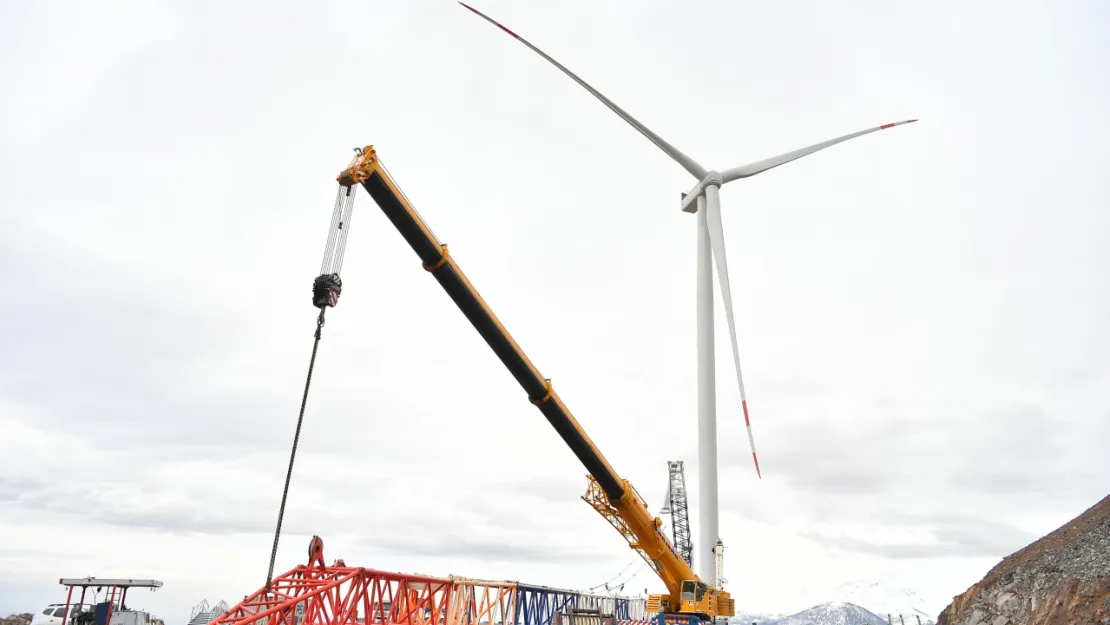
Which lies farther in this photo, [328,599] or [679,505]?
[679,505]

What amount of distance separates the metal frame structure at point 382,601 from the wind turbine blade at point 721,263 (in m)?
18.1

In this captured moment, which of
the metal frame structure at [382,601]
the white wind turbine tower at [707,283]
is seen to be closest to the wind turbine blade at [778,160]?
the white wind turbine tower at [707,283]

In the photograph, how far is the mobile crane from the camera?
32.0 meters

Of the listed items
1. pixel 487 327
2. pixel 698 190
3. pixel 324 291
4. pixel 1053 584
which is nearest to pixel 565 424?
pixel 487 327

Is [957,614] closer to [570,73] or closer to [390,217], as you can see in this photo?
[570,73]

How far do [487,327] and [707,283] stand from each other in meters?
22.6

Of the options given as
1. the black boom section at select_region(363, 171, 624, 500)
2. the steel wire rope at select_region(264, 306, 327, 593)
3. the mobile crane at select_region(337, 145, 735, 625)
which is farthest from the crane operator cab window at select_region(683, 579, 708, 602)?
the steel wire rope at select_region(264, 306, 327, 593)

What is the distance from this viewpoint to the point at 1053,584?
7319 centimetres

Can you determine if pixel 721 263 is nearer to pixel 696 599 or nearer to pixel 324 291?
pixel 696 599

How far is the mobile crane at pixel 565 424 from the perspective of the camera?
31984 mm

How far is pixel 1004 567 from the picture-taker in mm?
97312

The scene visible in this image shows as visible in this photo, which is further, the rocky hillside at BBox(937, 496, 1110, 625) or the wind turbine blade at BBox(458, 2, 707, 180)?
the rocky hillside at BBox(937, 496, 1110, 625)

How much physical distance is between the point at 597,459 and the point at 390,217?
19.9 metres

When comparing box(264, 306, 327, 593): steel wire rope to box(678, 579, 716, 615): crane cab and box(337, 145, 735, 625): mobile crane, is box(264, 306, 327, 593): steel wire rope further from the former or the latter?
box(678, 579, 716, 615): crane cab
